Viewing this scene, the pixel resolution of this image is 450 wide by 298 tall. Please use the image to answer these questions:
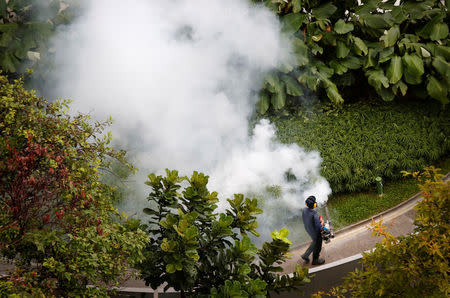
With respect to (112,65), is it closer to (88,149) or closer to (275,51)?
(275,51)

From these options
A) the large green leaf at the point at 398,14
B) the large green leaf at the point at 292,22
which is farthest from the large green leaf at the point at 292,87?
the large green leaf at the point at 398,14

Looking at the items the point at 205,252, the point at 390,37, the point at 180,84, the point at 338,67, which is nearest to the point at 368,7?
the point at 390,37

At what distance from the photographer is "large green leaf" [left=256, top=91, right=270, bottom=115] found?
992cm

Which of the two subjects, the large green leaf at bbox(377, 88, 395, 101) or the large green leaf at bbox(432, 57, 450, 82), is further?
the large green leaf at bbox(377, 88, 395, 101)

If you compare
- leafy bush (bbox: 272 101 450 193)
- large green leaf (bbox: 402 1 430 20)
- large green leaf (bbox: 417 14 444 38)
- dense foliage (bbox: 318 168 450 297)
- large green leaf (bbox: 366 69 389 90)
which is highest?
large green leaf (bbox: 402 1 430 20)

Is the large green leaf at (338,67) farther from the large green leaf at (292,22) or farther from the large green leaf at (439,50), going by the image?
the large green leaf at (439,50)

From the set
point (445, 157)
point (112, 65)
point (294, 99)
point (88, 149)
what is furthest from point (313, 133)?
point (88, 149)

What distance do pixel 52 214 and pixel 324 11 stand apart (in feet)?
26.7

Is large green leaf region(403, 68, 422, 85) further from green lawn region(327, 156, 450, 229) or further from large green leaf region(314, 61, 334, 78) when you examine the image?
green lawn region(327, 156, 450, 229)

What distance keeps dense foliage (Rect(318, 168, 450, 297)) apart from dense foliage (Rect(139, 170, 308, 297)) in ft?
3.05

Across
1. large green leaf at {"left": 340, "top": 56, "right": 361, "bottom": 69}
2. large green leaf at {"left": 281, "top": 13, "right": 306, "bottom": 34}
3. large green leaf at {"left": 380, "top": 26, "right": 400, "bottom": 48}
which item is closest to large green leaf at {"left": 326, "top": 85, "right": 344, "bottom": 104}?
large green leaf at {"left": 340, "top": 56, "right": 361, "bottom": 69}

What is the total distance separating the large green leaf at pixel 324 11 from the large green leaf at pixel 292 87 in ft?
5.48

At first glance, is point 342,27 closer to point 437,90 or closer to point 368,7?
point 368,7

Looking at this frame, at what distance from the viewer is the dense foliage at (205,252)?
14.3 ft
